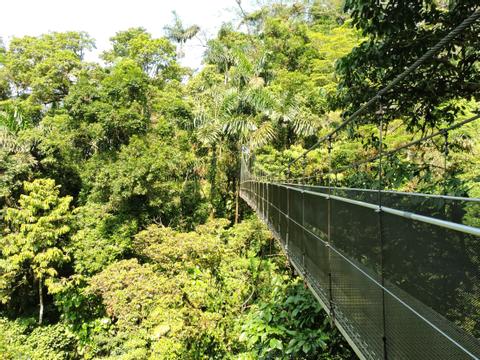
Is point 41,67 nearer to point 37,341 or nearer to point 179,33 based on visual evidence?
point 179,33

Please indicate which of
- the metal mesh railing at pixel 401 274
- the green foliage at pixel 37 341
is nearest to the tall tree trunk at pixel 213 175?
the green foliage at pixel 37 341

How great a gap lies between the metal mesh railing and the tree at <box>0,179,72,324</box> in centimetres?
754

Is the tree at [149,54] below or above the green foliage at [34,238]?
above

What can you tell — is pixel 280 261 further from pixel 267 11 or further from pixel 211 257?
pixel 267 11

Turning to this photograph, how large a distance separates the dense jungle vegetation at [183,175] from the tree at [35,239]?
0.12 ft

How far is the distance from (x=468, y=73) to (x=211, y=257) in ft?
15.3

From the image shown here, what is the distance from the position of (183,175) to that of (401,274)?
9.98m

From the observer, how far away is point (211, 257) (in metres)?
5.89

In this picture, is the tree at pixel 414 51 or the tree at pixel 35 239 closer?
the tree at pixel 414 51

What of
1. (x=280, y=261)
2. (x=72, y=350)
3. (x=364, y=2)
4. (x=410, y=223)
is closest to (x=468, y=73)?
(x=364, y=2)

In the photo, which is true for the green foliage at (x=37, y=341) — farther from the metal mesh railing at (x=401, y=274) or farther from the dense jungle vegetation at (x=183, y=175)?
the metal mesh railing at (x=401, y=274)

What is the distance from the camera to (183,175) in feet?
35.2

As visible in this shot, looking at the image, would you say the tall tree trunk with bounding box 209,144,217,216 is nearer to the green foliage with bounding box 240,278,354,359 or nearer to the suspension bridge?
the green foliage with bounding box 240,278,354,359

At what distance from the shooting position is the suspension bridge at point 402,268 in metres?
0.76
